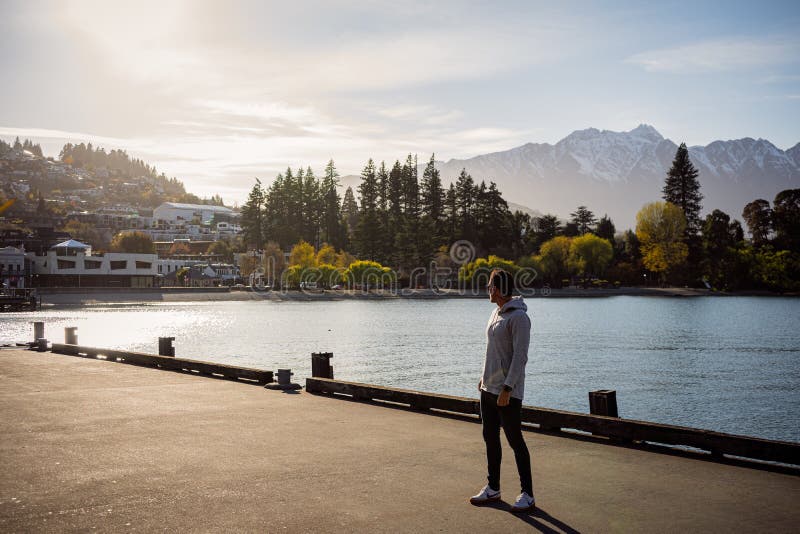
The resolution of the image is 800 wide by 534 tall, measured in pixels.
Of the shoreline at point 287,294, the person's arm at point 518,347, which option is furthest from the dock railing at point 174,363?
the shoreline at point 287,294

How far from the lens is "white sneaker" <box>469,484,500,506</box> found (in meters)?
7.27

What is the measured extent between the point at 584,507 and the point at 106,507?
190 inches

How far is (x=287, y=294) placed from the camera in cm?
14325

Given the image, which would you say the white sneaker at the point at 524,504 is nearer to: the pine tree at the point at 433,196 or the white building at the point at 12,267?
the white building at the point at 12,267

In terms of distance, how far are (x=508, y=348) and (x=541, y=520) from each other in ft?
5.50

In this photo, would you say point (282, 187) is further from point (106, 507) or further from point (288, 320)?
point (106, 507)

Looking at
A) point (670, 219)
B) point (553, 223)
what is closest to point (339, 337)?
point (670, 219)

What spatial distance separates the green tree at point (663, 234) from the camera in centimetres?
14162

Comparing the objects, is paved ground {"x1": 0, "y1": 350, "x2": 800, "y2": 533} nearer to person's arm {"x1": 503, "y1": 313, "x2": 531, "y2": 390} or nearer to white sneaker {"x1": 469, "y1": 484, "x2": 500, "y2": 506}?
white sneaker {"x1": 469, "y1": 484, "x2": 500, "y2": 506}

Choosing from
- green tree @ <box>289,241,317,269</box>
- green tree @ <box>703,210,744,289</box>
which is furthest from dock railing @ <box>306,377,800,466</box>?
green tree @ <box>703,210,744,289</box>

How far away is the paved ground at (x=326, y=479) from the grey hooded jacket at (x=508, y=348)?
130cm

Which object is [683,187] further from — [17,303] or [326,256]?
[17,303]

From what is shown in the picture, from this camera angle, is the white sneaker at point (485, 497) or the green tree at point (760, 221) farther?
the green tree at point (760, 221)

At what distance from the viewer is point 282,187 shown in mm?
171375
